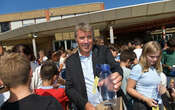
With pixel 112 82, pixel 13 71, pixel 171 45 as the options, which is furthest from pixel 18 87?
pixel 171 45

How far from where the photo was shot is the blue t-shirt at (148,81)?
195 centimetres

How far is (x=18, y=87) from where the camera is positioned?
46.3 inches

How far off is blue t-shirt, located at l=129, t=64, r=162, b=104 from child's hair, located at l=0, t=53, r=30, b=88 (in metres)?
1.36

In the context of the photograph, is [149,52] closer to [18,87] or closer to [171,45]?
[18,87]

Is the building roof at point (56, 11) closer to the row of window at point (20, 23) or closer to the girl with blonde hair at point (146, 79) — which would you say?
the row of window at point (20, 23)

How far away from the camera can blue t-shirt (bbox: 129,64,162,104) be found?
1954mm

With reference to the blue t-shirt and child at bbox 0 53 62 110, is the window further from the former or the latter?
child at bbox 0 53 62 110

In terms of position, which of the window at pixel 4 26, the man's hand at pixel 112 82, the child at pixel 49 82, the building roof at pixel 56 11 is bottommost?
the child at pixel 49 82

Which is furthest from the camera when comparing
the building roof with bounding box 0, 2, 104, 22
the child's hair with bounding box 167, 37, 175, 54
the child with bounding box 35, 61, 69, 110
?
the building roof with bounding box 0, 2, 104, 22

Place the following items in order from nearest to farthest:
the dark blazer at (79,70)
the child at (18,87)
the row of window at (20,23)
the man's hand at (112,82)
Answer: the child at (18,87)
the man's hand at (112,82)
the dark blazer at (79,70)
the row of window at (20,23)

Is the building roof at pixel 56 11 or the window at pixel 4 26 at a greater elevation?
the building roof at pixel 56 11

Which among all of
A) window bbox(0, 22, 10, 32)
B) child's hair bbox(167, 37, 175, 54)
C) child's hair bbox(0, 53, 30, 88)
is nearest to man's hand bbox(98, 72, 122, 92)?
child's hair bbox(0, 53, 30, 88)

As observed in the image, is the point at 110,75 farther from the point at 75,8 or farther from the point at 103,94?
the point at 75,8

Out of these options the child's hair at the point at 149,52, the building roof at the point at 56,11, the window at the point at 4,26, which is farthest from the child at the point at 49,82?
the window at the point at 4,26
